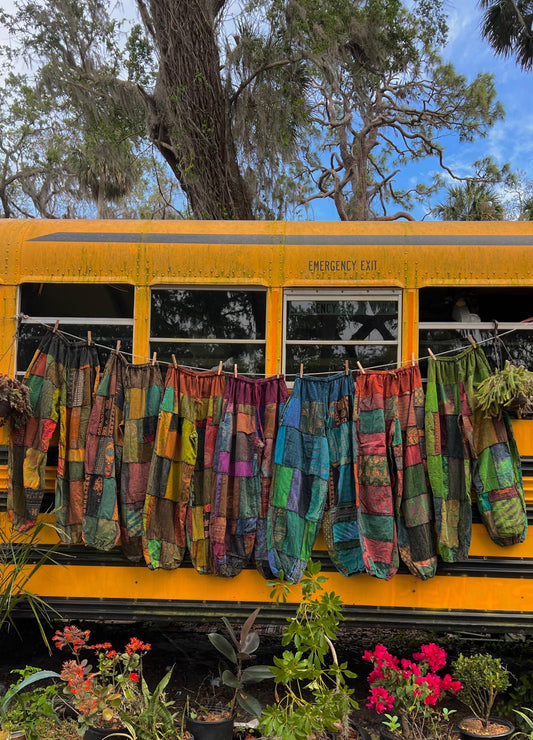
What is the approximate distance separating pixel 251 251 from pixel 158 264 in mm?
675

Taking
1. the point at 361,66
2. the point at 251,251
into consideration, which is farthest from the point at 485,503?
the point at 361,66

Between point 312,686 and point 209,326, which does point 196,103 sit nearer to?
point 209,326

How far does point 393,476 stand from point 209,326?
1648mm

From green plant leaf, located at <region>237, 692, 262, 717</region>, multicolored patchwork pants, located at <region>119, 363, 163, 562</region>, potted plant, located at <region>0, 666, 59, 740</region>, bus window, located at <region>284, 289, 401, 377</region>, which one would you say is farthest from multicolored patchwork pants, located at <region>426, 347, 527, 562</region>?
potted plant, located at <region>0, 666, 59, 740</region>

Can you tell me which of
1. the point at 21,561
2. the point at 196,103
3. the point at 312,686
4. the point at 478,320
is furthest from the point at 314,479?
the point at 196,103

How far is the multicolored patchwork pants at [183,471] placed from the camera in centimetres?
411

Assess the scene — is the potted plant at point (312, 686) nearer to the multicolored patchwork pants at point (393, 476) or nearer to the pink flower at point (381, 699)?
the pink flower at point (381, 699)

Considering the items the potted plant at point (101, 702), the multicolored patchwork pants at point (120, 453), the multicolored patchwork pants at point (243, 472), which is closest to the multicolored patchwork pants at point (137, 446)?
the multicolored patchwork pants at point (120, 453)

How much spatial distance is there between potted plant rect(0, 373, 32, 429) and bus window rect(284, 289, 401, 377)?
178cm

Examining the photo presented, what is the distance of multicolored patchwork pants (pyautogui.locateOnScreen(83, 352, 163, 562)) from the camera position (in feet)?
13.5

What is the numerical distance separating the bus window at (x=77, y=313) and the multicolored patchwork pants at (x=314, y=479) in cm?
130

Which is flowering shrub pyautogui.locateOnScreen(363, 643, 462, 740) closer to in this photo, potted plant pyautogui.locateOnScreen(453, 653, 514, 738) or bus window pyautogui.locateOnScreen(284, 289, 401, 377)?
potted plant pyautogui.locateOnScreen(453, 653, 514, 738)

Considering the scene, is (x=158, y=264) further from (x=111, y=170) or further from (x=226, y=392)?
(x=111, y=170)

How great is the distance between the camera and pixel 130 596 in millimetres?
4168
